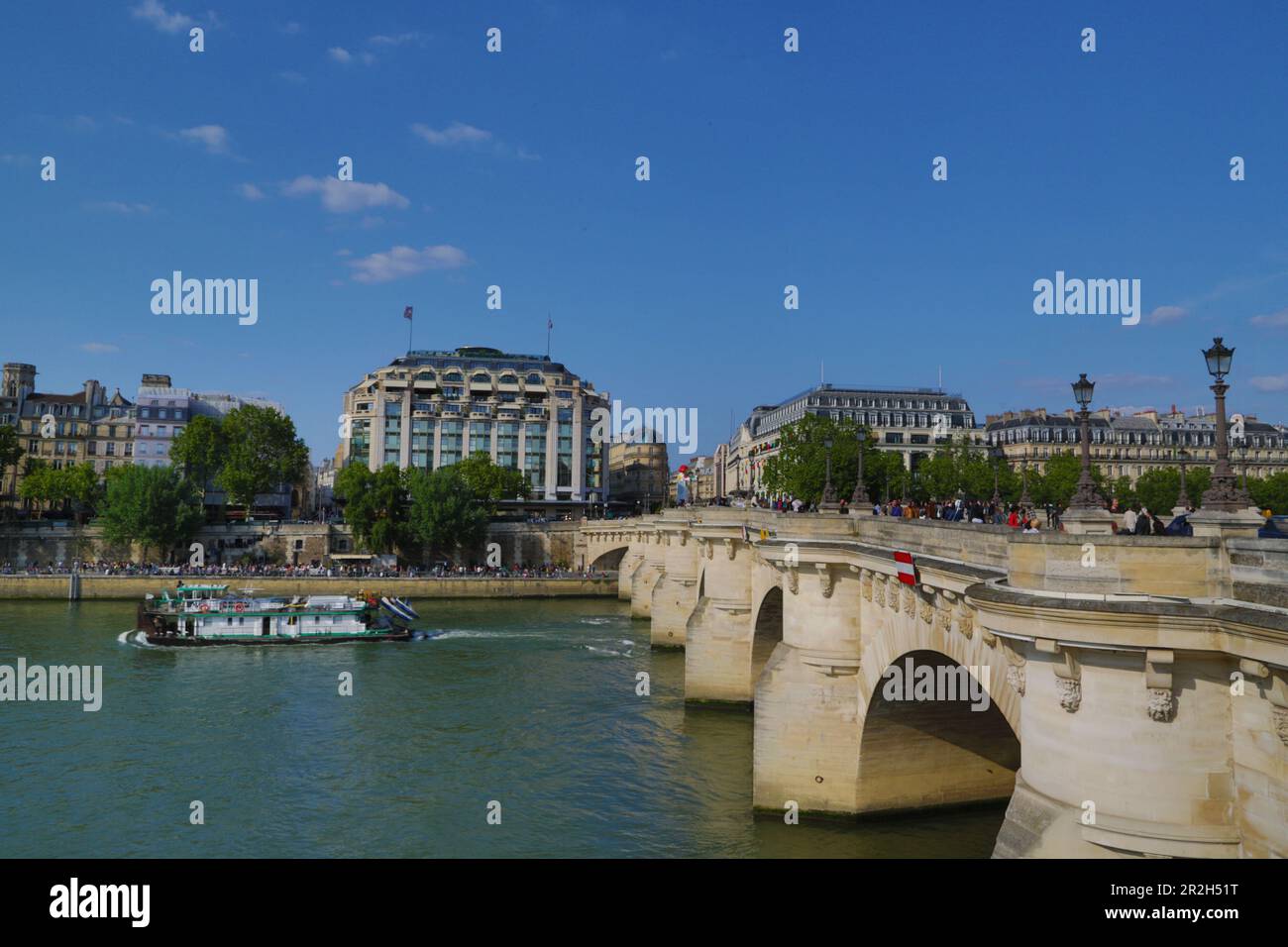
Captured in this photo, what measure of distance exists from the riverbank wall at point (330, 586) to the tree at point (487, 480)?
20126mm

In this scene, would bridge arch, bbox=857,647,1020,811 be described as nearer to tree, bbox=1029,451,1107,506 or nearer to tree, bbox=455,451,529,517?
tree, bbox=1029,451,1107,506

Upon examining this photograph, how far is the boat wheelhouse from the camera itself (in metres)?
46.6

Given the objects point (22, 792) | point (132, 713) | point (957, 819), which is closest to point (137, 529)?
point (132, 713)

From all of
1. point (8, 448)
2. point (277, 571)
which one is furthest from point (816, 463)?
point (8, 448)

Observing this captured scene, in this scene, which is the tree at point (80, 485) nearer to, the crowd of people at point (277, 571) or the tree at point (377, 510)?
the crowd of people at point (277, 571)

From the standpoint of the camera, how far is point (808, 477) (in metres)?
64.9

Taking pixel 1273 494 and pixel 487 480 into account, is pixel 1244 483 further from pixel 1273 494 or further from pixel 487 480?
pixel 487 480

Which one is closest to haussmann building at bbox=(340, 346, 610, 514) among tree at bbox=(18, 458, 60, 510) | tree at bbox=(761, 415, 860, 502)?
tree at bbox=(18, 458, 60, 510)

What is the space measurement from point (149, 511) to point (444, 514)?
2274 centimetres

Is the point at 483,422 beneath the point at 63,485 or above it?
above

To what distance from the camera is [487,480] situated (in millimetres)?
A: 95312
